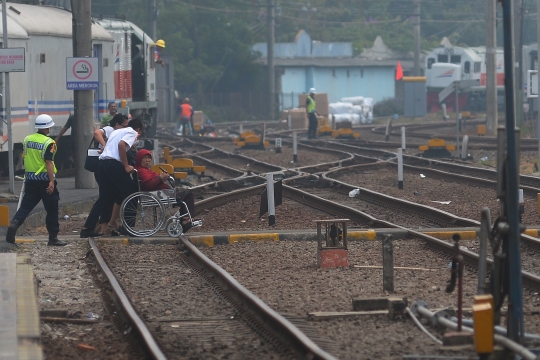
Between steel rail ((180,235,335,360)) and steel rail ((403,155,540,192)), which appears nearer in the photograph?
steel rail ((180,235,335,360))

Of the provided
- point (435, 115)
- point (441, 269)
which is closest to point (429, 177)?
point (441, 269)

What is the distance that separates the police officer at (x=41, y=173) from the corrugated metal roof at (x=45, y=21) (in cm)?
818

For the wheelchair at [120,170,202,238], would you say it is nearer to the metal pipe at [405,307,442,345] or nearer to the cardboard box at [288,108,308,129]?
the metal pipe at [405,307,442,345]

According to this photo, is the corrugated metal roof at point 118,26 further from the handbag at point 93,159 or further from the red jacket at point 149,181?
the red jacket at point 149,181

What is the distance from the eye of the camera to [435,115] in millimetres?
62188

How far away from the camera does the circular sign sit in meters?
18.8

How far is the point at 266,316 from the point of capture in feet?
26.9

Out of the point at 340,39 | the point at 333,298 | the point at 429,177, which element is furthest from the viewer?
the point at 340,39

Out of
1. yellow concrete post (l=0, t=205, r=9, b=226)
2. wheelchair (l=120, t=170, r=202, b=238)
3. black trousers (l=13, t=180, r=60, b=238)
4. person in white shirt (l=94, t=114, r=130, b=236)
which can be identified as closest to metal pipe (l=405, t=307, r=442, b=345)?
wheelchair (l=120, t=170, r=202, b=238)

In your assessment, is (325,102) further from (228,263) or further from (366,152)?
(228,263)

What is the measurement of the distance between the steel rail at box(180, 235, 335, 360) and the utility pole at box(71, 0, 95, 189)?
8.88 m

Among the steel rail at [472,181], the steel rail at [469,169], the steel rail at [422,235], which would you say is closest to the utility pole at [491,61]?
the steel rail at [469,169]

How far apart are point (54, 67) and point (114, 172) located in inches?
416

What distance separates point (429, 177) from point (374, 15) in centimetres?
7037
